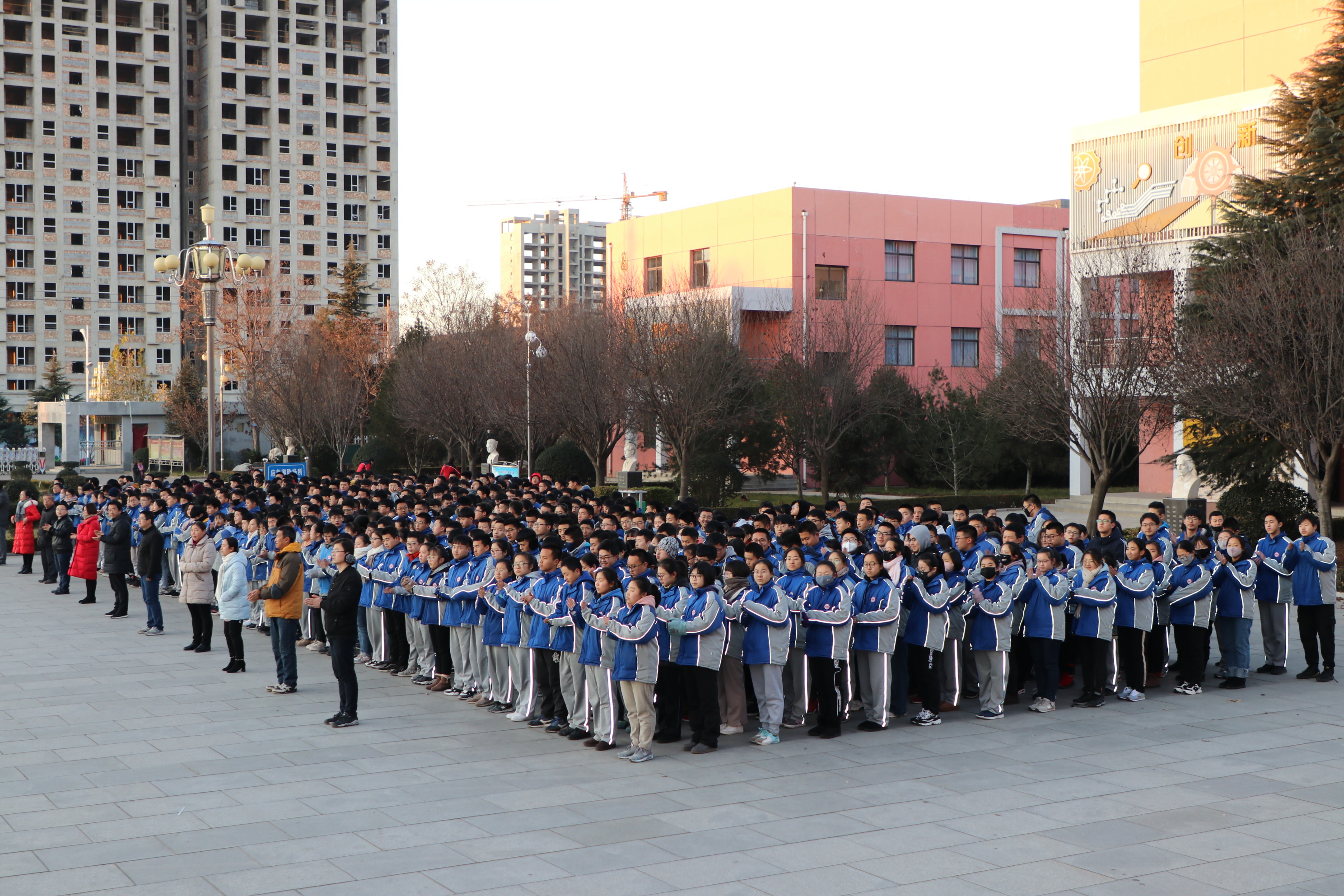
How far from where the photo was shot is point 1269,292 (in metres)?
19.7

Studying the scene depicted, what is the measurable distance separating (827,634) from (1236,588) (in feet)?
16.4

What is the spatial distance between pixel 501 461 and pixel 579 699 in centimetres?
3261

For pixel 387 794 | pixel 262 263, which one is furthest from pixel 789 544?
pixel 262 263

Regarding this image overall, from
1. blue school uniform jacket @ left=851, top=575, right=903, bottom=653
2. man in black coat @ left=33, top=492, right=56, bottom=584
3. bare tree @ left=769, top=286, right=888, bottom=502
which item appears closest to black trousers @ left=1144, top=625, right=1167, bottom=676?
blue school uniform jacket @ left=851, top=575, right=903, bottom=653

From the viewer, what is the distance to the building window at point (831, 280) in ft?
161

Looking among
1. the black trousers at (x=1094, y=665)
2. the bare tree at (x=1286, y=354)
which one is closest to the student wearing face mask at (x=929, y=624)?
the black trousers at (x=1094, y=665)

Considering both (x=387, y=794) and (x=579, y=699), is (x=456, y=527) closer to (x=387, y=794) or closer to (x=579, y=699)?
(x=579, y=699)

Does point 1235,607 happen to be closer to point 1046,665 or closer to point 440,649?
point 1046,665

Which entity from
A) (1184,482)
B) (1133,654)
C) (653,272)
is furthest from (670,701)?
(653,272)

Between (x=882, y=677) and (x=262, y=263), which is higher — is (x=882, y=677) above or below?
below

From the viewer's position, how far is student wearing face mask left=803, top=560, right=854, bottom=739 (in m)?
10.2

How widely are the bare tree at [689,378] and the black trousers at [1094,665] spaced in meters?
18.7

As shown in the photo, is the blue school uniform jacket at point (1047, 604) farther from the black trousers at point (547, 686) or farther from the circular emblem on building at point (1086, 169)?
the circular emblem on building at point (1086, 169)

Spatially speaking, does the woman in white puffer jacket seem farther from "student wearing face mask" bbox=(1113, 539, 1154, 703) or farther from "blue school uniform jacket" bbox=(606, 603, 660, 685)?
"student wearing face mask" bbox=(1113, 539, 1154, 703)
